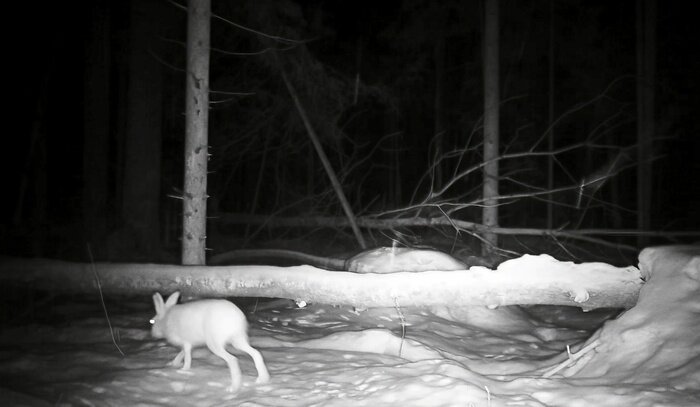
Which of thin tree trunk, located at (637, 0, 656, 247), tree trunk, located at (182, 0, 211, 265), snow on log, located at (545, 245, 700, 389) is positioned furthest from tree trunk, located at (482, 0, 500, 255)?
thin tree trunk, located at (637, 0, 656, 247)

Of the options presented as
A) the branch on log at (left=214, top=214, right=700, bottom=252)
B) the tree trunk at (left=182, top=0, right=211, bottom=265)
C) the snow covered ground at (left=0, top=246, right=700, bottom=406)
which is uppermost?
the tree trunk at (left=182, top=0, right=211, bottom=265)

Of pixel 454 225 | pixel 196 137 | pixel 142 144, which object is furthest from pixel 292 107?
pixel 196 137

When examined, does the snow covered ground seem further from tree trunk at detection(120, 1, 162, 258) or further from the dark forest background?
the dark forest background

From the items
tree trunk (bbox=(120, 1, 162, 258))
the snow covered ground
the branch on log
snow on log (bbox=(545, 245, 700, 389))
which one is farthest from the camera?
tree trunk (bbox=(120, 1, 162, 258))

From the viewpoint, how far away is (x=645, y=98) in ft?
54.9

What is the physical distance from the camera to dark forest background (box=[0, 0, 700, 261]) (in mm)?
11477

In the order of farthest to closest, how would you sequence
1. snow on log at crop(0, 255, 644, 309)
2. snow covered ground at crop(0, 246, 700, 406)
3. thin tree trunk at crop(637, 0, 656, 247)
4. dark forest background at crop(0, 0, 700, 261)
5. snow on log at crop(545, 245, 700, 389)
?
thin tree trunk at crop(637, 0, 656, 247)
dark forest background at crop(0, 0, 700, 261)
snow on log at crop(0, 255, 644, 309)
snow on log at crop(545, 245, 700, 389)
snow covered ground at crop(0, 246, 700, 406)

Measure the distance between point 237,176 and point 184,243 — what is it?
18561 millimetres

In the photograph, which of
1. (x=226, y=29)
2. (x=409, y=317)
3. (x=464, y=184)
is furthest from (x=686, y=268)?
(x=464, y=184)

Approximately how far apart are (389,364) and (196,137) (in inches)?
163

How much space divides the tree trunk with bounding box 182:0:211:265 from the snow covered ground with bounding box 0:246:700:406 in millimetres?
1428

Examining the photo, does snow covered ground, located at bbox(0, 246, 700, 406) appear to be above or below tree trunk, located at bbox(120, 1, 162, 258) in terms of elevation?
below

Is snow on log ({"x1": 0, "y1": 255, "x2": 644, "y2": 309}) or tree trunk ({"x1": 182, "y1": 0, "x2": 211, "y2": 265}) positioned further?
tree trunk ({"x1": 182, "y1": 0, "x2": 211, "y2": 265})

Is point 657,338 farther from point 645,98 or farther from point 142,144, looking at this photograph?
point 645,98
